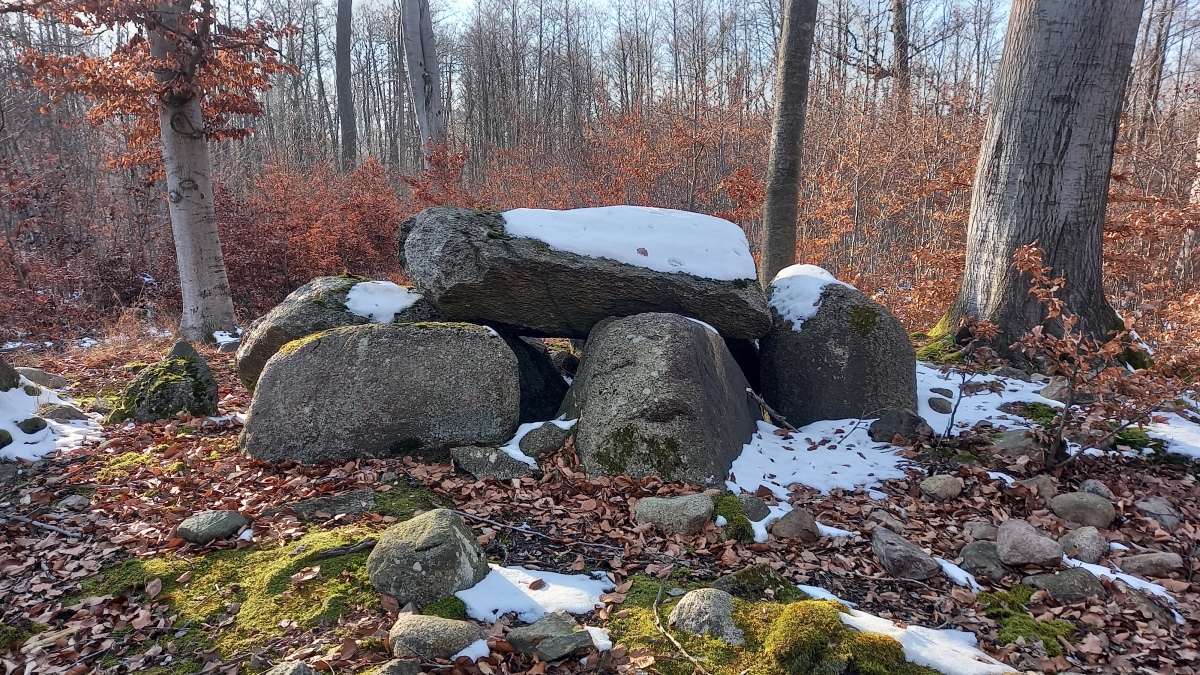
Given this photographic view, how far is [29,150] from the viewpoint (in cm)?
1284

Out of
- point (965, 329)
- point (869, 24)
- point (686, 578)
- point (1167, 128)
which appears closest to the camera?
point (686, 578)

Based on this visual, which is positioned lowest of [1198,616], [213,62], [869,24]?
[1198,616]

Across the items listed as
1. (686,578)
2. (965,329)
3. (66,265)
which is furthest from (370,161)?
(686,578)

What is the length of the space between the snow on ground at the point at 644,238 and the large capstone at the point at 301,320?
1.17m

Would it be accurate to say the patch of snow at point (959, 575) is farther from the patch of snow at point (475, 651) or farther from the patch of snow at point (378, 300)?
the patch of snow at point (378, 300)

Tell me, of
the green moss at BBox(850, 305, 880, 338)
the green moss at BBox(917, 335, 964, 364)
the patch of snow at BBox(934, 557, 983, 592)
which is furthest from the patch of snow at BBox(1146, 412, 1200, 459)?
the patch of snow at BBox(934, 557, 983, 592)

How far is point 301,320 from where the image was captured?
5617 mm

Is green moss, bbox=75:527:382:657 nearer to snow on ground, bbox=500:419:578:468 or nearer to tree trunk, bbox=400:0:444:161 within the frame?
snow on ground, bbox=500:419:578:468

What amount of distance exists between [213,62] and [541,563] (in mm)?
7542

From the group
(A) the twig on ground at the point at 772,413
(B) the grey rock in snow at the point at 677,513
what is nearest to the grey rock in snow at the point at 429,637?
(B) the grey rock in snow at the point at 677,513

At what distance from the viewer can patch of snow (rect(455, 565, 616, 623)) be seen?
10.1ft

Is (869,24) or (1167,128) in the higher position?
(869,24)

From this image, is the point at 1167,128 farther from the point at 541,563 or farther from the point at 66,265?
the point at 66,265

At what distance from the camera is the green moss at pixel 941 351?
635 cm
